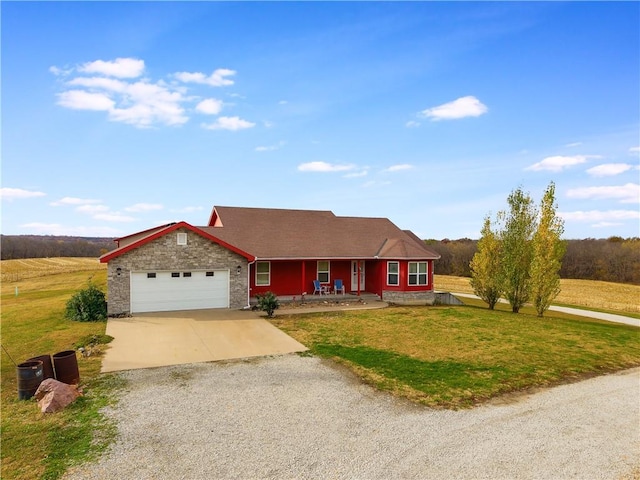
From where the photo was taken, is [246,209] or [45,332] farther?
[246,209]

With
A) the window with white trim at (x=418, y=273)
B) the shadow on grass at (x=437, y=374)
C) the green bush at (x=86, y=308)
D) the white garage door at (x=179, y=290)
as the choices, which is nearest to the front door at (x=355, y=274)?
the window with white trim at (x=418, y=273)

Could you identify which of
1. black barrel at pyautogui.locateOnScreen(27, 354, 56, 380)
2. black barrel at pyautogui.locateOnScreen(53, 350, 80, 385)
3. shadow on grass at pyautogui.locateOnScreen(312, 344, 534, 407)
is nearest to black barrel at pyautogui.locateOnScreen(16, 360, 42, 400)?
black barrel at pyautogui.locateOnScreen(27, 354, 56, 380)

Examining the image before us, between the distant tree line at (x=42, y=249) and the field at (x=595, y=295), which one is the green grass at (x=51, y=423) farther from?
the distant tree line at (x=42, y=249)

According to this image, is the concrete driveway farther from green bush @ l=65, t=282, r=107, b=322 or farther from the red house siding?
the red house siding

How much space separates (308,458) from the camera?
20.9ft

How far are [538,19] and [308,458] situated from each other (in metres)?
19.2

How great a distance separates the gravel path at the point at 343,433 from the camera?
241 inches

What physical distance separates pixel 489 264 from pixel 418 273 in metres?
4.19

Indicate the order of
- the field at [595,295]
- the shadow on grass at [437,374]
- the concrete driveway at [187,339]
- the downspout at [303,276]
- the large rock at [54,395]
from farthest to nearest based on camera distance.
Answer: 1. the field at [595,295]
2. the downspout at [303,276]
3. the concrete driveway at [187,339]
4. the shadow on grass at [437,374]
5. the large rock at [54,395]

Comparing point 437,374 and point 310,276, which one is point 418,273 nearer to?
point 310,276

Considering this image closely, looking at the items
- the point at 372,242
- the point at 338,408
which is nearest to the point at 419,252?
the point at 372,242

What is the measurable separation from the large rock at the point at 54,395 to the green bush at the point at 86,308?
350 inches

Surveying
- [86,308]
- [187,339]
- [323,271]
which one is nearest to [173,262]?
[86,308]

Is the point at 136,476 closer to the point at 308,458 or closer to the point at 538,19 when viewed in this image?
the point at 308,458
